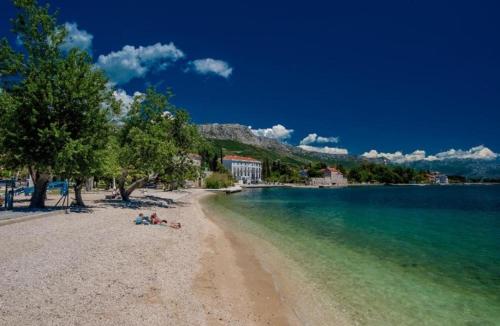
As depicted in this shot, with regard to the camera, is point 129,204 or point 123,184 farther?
point 123,184

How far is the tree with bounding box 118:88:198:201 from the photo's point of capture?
31.4 metres

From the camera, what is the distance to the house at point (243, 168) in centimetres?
17412

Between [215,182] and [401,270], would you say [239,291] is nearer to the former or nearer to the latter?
[401,270]

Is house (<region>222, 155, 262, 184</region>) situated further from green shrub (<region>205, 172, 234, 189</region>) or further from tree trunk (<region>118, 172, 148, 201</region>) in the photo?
tree trunk (<region>118, 172, 148, 201</region>)

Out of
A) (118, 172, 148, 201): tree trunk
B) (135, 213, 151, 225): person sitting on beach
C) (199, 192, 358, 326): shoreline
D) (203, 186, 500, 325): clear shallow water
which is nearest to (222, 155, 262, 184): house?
(118, 172, 148, 201): tree trunk

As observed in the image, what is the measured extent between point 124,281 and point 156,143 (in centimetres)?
2235

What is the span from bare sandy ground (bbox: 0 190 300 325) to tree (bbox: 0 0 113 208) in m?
6.32

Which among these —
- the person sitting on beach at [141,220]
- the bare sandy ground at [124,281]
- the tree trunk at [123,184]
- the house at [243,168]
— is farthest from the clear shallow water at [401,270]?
the house at [243,168]

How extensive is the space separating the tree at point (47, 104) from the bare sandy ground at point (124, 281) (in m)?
6.32

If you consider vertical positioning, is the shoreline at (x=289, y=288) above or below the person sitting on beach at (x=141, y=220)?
below

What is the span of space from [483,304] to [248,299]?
27.8ft

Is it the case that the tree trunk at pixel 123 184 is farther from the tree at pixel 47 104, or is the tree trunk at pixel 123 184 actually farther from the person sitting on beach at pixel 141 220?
the person sitting on beach at pixel 141 220

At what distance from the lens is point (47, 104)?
21.7 meters

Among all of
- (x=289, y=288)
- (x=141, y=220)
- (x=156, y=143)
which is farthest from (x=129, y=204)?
(x=289, y=288)
